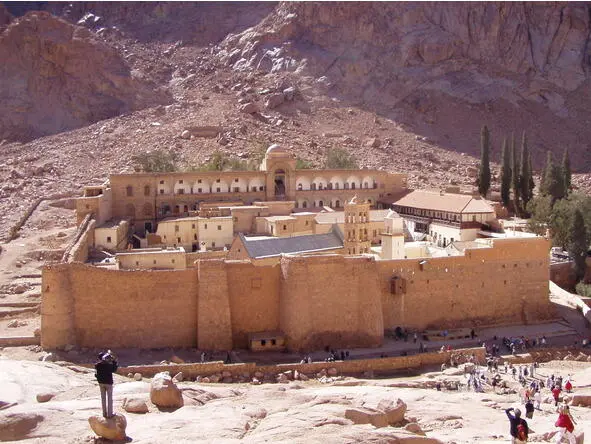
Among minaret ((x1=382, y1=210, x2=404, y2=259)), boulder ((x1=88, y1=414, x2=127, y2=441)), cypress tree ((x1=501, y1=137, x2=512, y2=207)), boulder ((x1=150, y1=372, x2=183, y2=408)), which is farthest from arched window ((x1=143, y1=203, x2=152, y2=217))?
boulder ((x1=88, y1=414, x2=127, y2=441))

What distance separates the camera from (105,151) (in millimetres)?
63000

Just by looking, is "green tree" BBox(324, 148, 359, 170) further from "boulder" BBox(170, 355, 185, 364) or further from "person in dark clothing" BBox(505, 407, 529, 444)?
"person in dark clothing" BBox(505, 407, 529, 444)

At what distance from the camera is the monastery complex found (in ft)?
78.1

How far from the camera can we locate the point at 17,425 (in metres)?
13.1

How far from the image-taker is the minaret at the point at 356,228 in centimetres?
3184

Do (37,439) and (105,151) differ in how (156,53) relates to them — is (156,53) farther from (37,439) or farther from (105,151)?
(37,439)

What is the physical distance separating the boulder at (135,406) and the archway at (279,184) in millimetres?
31525

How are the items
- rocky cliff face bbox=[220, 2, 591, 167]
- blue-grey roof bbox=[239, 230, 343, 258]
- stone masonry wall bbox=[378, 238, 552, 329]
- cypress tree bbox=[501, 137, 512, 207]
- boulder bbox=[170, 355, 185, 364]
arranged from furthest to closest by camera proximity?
rocky cliff face bbox=[220, 2, 591, 167] → cypress tree bbox=[501, 137, 512, 207] → blue-grey roof bbox=[239, 230, 343, 258] → stone masonry wall bbox=[378, 238, 552, 329] → boulder bbox=[170, 355, 185, 364]

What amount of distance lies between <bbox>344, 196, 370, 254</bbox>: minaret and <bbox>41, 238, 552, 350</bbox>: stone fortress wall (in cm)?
507

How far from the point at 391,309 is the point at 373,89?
2152 inches

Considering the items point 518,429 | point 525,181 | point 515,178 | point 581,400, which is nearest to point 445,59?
point 515,178

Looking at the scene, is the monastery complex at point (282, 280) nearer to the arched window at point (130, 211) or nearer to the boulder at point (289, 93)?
the arched window at point (130, 211)

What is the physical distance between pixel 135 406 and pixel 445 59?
237ft

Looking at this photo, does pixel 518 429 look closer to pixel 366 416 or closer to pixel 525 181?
pixel 366 416
